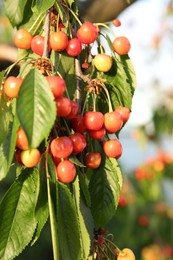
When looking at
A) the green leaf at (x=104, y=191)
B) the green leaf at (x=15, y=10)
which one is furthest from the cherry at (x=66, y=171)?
the green leaf at (x=15, y=10)

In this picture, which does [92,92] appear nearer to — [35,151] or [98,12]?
[35,151]

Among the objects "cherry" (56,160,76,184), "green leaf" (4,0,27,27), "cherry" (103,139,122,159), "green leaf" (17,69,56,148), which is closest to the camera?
"green leaf" (17,69,56,148)

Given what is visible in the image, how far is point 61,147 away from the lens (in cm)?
66

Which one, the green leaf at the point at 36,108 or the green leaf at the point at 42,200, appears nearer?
the green leaf at the point at 36,108

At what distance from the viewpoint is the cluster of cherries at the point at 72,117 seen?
0.64 meters

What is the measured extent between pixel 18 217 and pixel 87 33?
29 centimetres

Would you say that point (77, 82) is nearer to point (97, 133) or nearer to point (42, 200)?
point (97, 133)

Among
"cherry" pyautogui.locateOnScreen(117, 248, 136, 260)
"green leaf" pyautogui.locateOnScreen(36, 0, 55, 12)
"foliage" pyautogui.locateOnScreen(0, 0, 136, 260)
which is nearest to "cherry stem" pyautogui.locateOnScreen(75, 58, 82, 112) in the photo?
"foliage" pyautogui.locateOnScreen(0, 0, 136, 260)

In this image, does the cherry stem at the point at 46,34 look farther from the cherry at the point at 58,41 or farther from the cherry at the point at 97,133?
the cherry at the point at 97,133

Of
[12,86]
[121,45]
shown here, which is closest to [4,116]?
[12,86]

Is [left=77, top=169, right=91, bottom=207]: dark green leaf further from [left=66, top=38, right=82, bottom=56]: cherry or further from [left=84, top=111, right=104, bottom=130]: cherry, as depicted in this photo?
[left=66, top=38, right=82, bottom=56]: cherry

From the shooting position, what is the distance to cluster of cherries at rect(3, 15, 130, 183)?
0.64 meters

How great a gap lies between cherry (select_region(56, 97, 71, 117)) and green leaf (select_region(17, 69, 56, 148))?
0.12 feet

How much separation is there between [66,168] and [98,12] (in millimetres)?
1204
